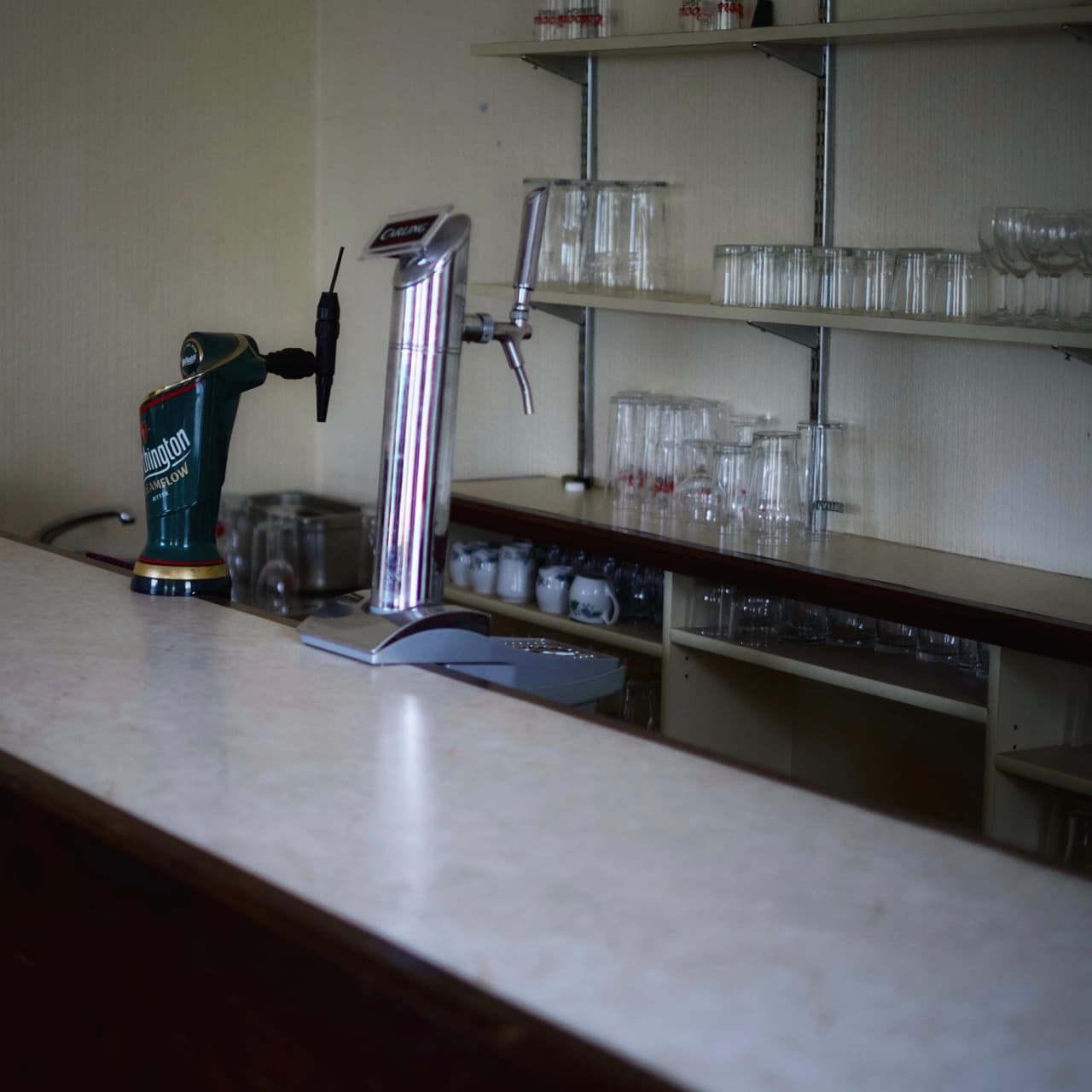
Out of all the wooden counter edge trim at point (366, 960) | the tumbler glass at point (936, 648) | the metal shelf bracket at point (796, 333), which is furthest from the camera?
the metal shelf bracket at point (796, 333)

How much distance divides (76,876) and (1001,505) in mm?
2066

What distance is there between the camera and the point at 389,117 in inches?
152

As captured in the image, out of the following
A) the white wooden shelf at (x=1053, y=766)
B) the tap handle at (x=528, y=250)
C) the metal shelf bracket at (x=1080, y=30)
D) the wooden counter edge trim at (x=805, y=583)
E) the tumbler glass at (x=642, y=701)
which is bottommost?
the tumbler glass at (x=642, y=701)

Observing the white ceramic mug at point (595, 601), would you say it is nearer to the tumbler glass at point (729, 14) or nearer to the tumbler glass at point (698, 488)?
the tumbler glass at point (698, 488)

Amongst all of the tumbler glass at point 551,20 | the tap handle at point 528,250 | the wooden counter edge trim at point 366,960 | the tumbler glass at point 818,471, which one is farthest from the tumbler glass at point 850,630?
the wooden counter edge trim at point 366,960

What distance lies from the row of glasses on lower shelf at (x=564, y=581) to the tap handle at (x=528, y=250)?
3.94 feet

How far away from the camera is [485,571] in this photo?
10.1 feet

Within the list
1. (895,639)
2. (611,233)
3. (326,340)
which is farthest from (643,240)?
(326,340)

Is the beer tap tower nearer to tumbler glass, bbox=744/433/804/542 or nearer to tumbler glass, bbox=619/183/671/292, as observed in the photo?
tumbler glass, bbox=744/433/804/542

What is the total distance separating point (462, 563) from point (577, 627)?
39 cm

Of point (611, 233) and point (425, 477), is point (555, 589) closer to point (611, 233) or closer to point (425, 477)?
point (611, 233)

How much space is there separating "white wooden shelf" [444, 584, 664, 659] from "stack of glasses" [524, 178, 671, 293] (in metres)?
0.70

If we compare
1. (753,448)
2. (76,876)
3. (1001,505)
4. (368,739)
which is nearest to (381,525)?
(368,739)

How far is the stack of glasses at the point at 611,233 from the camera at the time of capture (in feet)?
10.2
